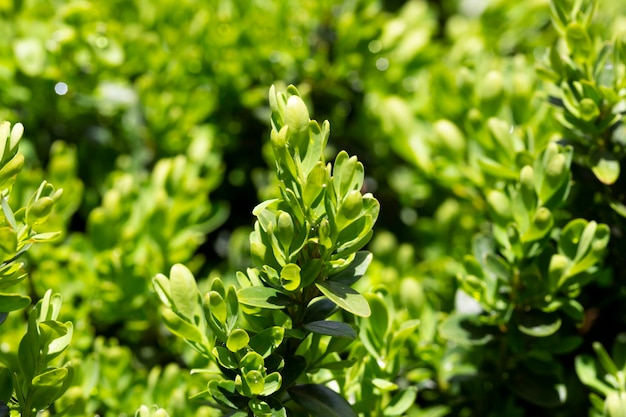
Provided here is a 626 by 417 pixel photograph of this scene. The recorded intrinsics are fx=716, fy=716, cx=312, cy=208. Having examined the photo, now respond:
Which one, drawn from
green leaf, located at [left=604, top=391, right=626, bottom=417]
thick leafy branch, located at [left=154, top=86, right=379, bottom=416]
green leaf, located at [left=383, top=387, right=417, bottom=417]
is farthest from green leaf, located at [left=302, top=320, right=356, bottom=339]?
green leaf, located at [left=604, top=391, right=626, bottom=417]

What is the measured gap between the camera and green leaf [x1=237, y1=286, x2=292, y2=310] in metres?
0.88

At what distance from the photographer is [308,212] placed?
0.90 m

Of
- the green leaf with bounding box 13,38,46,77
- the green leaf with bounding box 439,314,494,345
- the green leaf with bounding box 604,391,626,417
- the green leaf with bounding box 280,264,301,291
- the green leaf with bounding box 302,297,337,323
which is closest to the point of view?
the green leaf with bounding box 280,264,301,291

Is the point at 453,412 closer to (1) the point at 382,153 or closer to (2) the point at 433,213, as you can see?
(2) the point at 433,213

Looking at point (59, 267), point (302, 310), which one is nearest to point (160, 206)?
point (59, 267)

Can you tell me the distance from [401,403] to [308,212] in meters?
0.38

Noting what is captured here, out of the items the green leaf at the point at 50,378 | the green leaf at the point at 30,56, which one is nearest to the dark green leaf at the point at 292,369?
the green leaf at the point at 50,378

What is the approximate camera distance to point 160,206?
4.68 ft

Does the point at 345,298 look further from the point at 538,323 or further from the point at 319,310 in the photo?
the point at 538,323

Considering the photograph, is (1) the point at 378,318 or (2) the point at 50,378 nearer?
(2) the point at 50,378

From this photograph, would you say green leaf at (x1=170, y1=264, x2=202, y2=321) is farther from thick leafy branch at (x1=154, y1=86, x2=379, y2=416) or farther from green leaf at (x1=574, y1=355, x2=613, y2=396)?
green leaf at (x1=574, y1=355, x2=613, y2=396)

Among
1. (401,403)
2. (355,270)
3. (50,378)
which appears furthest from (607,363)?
(50,378)

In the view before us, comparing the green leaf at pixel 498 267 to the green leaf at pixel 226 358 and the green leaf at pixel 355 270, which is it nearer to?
the green leaf at pixel 355 270

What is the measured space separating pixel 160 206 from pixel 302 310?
570mm
